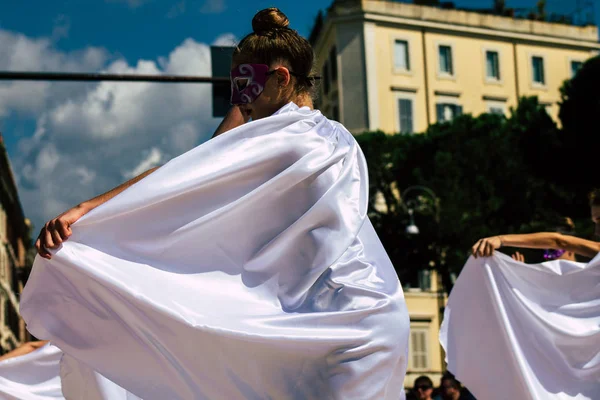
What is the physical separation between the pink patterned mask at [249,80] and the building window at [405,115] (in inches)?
1913

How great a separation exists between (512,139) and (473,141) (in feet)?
4.94

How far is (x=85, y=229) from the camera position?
3445 millimetres

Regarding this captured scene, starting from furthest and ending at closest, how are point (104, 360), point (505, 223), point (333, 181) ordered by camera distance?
point (505, 223), point (333, 181), point (104, 360)

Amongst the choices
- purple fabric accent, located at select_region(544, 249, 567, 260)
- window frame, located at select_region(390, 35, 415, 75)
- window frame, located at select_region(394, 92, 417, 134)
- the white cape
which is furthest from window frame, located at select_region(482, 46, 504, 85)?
the white cape

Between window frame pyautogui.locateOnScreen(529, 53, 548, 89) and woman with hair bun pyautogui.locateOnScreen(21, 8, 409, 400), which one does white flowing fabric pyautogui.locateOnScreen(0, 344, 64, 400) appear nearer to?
woman with hair bun pyautogui.locateOnScreen(21, 8, 409, 400)

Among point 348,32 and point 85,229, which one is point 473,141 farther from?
point 85,229

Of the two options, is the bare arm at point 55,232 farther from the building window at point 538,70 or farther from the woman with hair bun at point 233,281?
the building window at point 538,70

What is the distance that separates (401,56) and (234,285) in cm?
5051

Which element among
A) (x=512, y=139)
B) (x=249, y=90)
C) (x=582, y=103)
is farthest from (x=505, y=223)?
(x=249, y=90)

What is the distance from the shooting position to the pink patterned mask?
12.9 ft

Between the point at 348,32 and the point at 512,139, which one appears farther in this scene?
the point at 348,32

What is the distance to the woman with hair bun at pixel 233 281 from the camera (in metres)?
3.34

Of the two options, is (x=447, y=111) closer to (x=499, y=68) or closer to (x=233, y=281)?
(x=499, y=68)

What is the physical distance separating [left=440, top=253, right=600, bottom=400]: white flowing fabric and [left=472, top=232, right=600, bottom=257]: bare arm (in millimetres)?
126
